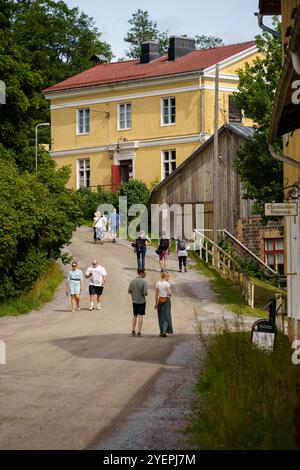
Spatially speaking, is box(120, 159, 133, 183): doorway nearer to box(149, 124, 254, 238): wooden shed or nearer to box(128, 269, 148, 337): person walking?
box(149, 124, 254, 238): wooden shed

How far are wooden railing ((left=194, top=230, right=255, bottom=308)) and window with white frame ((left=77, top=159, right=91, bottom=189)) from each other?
16.4 metres

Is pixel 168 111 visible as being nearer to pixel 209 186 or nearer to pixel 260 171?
pixel 209 186

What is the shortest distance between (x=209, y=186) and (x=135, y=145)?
10.4 metres

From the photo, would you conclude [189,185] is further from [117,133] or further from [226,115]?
[117,133]

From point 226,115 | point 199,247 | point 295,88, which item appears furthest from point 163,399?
point 226,115

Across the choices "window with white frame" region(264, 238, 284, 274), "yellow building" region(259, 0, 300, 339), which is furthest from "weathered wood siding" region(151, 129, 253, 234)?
"yellow building" region(259, 0, 300, 339)

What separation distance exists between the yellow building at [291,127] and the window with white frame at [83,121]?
40.6 m

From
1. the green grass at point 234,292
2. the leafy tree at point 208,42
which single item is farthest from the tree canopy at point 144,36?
the green grass at point 234,292

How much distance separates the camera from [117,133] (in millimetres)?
66500

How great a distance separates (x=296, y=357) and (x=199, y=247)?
3414cm

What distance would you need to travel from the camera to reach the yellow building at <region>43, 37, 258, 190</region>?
204ft

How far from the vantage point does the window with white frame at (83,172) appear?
223 ft

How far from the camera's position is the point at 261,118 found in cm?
3694

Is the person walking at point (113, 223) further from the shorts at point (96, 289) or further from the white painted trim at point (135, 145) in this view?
the shorts at point (96, 289)
